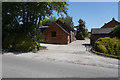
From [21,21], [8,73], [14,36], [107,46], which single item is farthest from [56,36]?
[8,73]

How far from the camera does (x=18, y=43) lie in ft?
36.9

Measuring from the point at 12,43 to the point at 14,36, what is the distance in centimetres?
105

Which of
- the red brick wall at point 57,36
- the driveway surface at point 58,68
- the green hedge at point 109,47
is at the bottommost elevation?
the driveway surface at point 58,68

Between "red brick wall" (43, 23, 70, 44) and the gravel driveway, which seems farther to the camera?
"red brick wall" (43, 23, 70, 44)

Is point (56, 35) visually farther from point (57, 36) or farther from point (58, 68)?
point (58, 68)

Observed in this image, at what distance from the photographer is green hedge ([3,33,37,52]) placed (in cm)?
1093

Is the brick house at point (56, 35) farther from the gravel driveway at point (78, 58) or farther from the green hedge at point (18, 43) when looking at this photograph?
the gravel driveway at point (78, 58)

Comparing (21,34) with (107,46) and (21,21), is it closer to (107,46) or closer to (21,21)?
(21,21)

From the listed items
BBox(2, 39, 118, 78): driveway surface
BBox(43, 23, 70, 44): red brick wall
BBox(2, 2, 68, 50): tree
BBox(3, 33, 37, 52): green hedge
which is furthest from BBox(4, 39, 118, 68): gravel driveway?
BBox(43, 23, 70, 44): red brick wall

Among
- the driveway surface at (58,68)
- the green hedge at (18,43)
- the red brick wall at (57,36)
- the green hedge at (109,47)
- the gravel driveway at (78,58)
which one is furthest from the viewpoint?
the red brick wall at (57,36)

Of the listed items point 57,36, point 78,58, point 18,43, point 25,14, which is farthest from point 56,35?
point 78,58

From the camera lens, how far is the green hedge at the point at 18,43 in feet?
35.9

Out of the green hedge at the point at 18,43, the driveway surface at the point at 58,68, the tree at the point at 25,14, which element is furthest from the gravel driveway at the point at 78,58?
the tree at the point at 25,14

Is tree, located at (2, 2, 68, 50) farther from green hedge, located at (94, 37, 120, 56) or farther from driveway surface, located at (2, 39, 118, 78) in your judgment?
green hedge, located at (94, 37, 120, 56)
